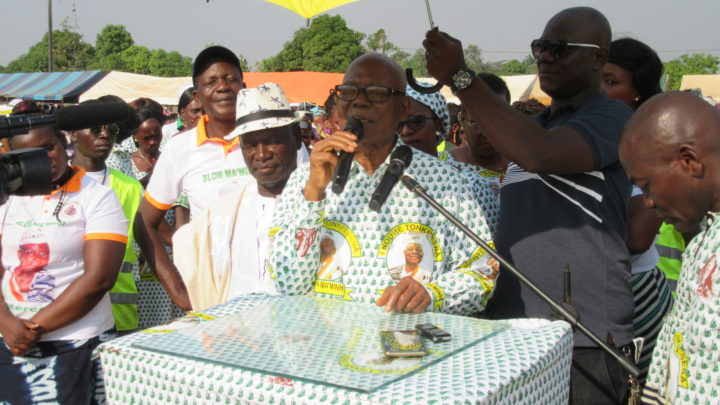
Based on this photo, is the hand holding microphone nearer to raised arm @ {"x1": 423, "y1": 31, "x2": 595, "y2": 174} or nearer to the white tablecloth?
raised arm @ {"x1": 423, "y1": 31, "x2": 595, "y2": 174}

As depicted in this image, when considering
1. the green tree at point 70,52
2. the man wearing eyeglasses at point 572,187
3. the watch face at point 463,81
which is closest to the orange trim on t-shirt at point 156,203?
the man wearing eyeglasses at point 572,187

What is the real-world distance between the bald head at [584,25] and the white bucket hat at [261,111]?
4.79 feet

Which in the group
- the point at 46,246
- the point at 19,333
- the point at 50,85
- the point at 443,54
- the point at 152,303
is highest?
the point at 50,85

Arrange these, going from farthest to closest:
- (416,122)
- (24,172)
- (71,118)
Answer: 1. (416,122)
2. (71,118)
3. (24,172)

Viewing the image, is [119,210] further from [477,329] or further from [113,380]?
[477,329]

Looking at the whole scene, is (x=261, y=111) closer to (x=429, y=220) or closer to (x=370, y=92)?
(x=370, y=92)

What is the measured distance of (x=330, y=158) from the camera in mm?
2174

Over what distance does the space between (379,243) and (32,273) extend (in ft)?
6.51

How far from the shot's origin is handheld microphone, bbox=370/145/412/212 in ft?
6.93

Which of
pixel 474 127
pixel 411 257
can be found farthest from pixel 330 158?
pixel 474 127

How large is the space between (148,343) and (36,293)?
209 cm

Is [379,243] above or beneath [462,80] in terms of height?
beneath

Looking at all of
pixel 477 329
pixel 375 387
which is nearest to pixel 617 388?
pixel 477 329

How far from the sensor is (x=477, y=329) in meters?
1.53
